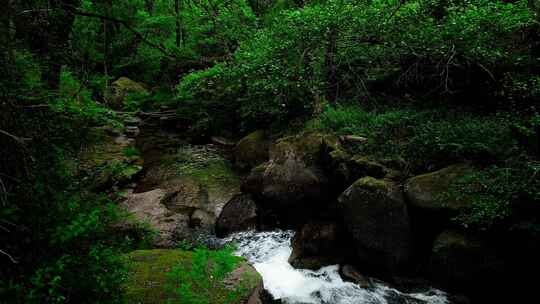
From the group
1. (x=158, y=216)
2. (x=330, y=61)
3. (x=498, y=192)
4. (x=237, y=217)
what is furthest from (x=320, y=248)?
(x=330, y=61)

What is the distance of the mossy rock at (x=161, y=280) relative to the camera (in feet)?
12.4

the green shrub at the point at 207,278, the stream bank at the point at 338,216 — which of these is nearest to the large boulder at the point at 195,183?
the stream bank at the point at 338,216

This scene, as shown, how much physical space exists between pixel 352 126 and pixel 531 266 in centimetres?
452

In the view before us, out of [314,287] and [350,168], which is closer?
[314,287]

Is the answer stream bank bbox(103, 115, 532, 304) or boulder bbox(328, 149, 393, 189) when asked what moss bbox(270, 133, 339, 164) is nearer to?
stream bank bbox(103, 115, 532, 304)

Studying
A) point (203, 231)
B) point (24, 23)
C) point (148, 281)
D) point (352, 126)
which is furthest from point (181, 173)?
→ point (24, 23)

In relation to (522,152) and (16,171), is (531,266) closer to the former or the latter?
(522,152)

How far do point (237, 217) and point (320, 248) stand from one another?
2.47 metres

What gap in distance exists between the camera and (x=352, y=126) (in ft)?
27.4

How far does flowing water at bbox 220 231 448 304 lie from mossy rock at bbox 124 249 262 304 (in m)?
1.80

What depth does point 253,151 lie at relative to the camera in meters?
11.3

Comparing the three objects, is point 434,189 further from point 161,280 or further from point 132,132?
point 132,132

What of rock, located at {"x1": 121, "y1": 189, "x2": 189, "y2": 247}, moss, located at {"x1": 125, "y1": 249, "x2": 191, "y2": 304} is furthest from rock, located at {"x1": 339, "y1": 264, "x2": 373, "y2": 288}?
rock, located at {"x1": 121, "y1": 189, "x2": 189, "y2": 247}

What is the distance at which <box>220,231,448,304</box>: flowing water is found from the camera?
→ 561 centimetres
